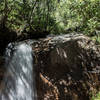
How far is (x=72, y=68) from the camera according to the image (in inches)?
216

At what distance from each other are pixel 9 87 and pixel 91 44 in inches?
171

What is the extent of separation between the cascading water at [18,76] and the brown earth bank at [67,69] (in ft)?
0.84

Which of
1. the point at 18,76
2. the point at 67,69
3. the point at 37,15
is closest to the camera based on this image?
the point at 18,76

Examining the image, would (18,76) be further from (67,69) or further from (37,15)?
(37,15)

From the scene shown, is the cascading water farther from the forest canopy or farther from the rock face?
the forest canopy

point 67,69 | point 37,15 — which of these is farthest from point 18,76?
point 37,15

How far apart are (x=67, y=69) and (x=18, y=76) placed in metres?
2.04

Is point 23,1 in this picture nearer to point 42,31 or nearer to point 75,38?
point 42,31

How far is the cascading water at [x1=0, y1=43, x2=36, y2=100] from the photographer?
452 centimetres

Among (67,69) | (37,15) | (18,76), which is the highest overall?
(37,15)

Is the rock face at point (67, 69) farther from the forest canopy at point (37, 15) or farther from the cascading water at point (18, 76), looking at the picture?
the forest canopy at point (37, 15)

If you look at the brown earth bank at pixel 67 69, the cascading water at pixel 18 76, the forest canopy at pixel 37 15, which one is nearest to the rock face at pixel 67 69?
the brown earth bank at pixel 67 69

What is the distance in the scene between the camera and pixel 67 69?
5398 millimetres

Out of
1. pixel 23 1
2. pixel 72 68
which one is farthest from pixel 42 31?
pixel 72 68
